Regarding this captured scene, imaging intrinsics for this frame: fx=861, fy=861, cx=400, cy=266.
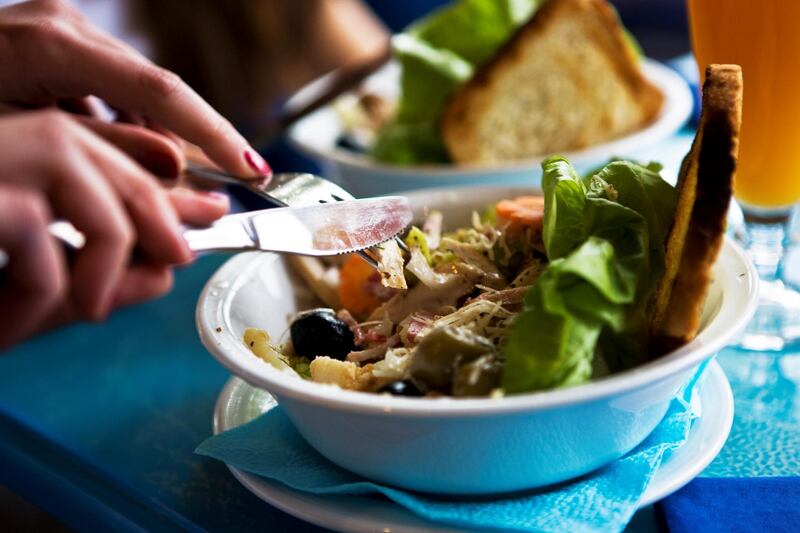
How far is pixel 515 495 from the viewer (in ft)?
3.00

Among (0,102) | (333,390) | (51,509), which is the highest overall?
(0,102)

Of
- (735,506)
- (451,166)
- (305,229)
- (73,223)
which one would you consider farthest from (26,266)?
(451,166)

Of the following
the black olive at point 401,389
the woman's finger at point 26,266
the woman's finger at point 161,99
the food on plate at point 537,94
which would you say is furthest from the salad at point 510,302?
the food on plate at point 537,94

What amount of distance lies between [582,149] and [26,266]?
63.4 inches

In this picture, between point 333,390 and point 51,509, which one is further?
point 51,509

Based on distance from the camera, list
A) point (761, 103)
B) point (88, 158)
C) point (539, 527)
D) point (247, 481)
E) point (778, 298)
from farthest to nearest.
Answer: point (778, 298), point (761, 103), point (247, 481), point (539, 527), point (88, 158)

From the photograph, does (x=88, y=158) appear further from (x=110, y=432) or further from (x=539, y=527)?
(x=110, y=432)

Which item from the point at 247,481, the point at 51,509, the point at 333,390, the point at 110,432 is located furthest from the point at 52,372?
the point at 333,390

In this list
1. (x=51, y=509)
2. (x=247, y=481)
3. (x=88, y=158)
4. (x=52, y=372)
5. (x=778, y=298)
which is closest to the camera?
(x=88, y=158)

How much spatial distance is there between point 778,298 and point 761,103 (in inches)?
12.2

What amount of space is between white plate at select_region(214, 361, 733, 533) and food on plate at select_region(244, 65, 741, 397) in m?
0.12

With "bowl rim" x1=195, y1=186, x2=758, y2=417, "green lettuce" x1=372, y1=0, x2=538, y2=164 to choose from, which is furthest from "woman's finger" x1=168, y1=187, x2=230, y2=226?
"green lettuce" x1=372, y1=0, x2=538, y2=164

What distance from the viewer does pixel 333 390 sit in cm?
85

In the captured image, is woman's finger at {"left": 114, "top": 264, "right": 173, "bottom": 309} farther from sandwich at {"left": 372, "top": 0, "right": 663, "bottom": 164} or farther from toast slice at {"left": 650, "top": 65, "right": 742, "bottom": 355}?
sandwich at {"left": 372, "top": 0, "right": 663, "bottom": 164}
